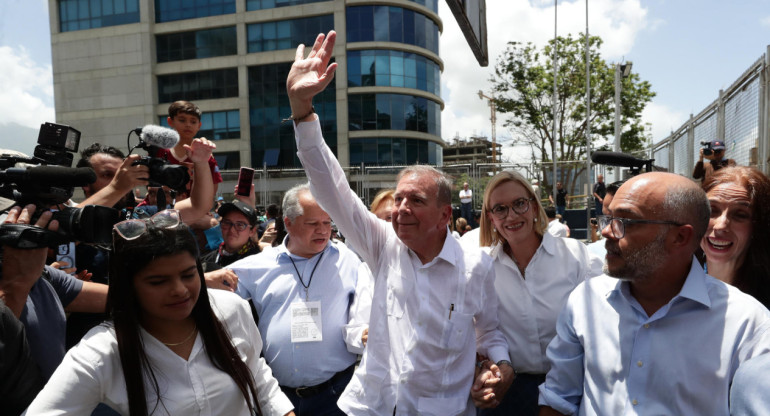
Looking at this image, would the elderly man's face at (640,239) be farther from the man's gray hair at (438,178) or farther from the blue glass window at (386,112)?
the blue glass window at (386,112)

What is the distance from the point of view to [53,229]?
1.78 meters

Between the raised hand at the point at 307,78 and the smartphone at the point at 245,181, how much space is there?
2088mm

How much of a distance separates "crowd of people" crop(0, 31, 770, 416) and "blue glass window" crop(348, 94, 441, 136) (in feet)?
104

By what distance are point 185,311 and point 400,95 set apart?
3467 centimetres

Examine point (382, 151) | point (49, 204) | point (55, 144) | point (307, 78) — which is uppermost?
point (382, 151)

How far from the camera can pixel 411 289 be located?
231cm

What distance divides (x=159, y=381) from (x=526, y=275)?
6.31ft

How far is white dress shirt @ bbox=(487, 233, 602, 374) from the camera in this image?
103 inches

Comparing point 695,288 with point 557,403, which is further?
point 557,403

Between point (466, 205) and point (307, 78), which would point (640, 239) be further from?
point (466, 205)

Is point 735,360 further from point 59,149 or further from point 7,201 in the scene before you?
point 7,201

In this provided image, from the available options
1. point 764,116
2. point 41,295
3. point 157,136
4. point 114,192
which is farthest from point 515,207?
point 764,116

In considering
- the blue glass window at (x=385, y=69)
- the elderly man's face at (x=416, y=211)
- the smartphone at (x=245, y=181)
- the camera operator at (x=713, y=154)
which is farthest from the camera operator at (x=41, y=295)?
the blue glass window at (x=385, y=69)

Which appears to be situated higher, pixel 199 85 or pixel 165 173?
pixel 199 85
